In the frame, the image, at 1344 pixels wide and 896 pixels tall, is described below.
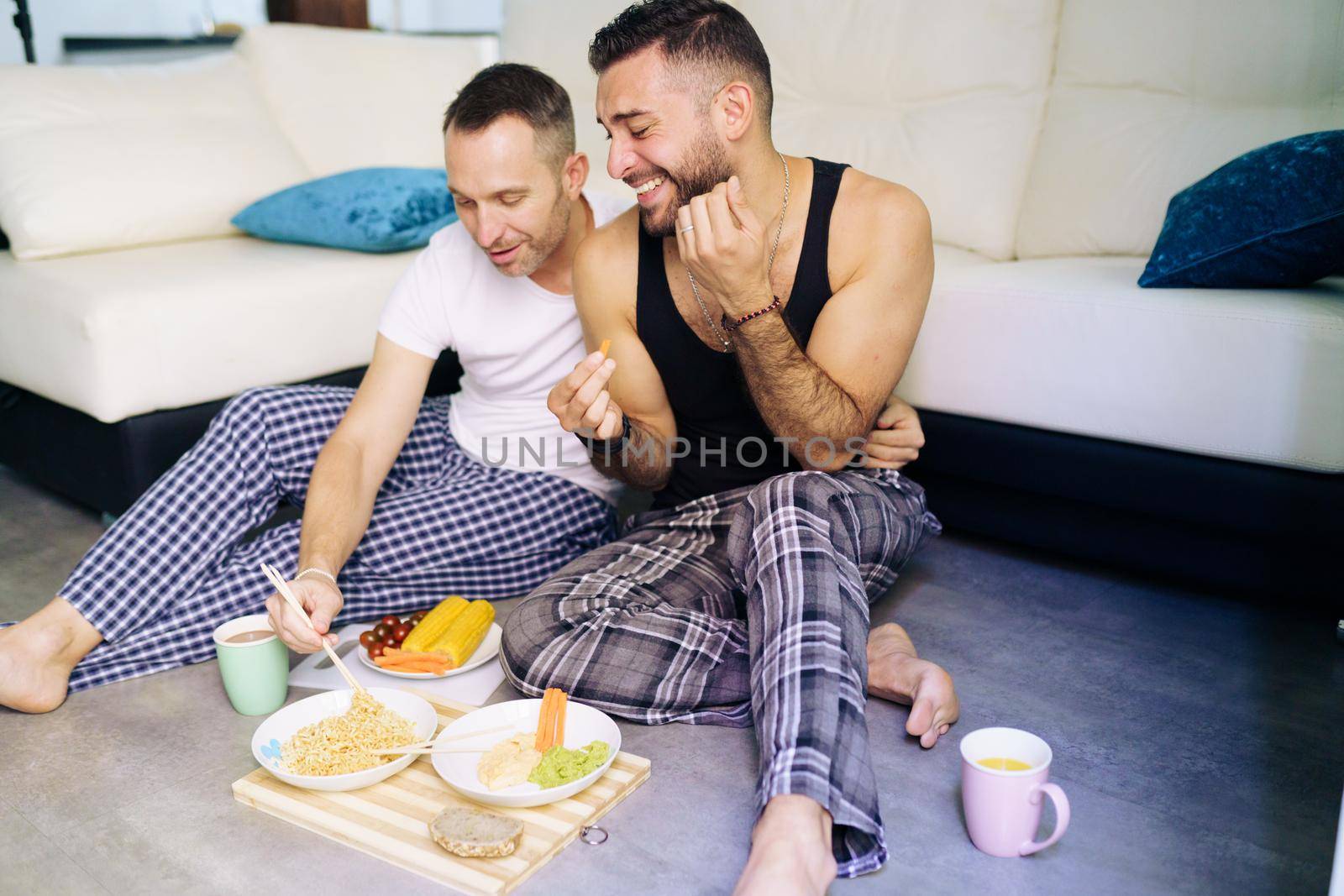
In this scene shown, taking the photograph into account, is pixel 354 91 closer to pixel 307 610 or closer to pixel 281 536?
pixel 281 536

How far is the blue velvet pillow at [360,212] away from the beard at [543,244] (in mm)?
862

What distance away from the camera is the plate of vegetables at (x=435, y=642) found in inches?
71.8

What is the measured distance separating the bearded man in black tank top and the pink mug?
0.16 meters

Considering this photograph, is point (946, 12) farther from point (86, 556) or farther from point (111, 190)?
point (86, 556)

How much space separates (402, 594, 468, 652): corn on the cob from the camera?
6.05 feet

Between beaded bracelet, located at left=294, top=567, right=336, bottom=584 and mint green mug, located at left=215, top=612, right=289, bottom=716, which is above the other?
beaded bracelet, located at left=294, top=567, right=336, bottom=584

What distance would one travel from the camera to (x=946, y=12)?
2789mm

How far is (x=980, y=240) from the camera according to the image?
2.70 metres

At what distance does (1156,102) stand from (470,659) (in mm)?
1912

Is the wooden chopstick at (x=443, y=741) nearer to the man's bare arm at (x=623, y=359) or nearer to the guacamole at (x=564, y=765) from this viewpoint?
the guacamole at (x=564, y=765)

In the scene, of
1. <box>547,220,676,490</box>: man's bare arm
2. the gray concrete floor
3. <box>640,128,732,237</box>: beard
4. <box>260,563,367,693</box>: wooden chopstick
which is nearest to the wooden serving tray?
the gray concrete floor

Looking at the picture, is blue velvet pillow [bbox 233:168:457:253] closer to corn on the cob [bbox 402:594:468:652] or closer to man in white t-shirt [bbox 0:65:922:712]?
man in white t-shirt [bbox 0:65:922:712]

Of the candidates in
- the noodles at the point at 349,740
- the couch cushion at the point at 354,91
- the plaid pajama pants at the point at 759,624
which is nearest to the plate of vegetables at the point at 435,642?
the plaid pajama pants at the point at 759,624

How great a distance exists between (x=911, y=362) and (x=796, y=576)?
925mm
